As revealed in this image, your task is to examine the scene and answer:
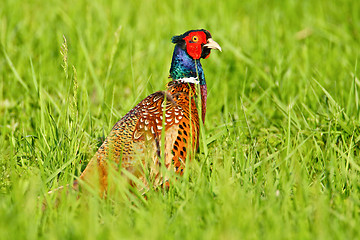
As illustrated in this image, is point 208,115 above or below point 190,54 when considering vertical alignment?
below

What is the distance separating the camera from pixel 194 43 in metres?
3.96

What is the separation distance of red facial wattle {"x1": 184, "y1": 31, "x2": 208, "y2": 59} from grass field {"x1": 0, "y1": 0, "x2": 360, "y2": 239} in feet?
1.84

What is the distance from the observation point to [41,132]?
384 cm

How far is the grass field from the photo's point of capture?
2.82m

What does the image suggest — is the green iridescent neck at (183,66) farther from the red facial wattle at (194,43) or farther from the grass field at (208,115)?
the grass field at (208,115)

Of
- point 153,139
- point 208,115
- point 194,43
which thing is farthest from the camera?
point 208,115

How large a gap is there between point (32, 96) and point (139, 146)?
75.4 inches

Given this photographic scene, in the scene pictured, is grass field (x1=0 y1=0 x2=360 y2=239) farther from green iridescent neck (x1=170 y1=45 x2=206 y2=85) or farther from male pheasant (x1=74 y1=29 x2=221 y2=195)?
green iridescent neck (x1=170 y1=45 x2=206 y2=85)

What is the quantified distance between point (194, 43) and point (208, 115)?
109 cm

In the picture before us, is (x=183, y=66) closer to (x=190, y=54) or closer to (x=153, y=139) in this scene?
(x=190, y=54)

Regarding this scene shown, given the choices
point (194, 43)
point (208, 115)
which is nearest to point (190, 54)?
point (194, 43)

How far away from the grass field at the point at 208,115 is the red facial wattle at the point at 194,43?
56 centimetres

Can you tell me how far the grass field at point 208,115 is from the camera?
2816 mm

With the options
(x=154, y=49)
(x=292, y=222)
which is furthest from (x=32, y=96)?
(x=292, y=222)
